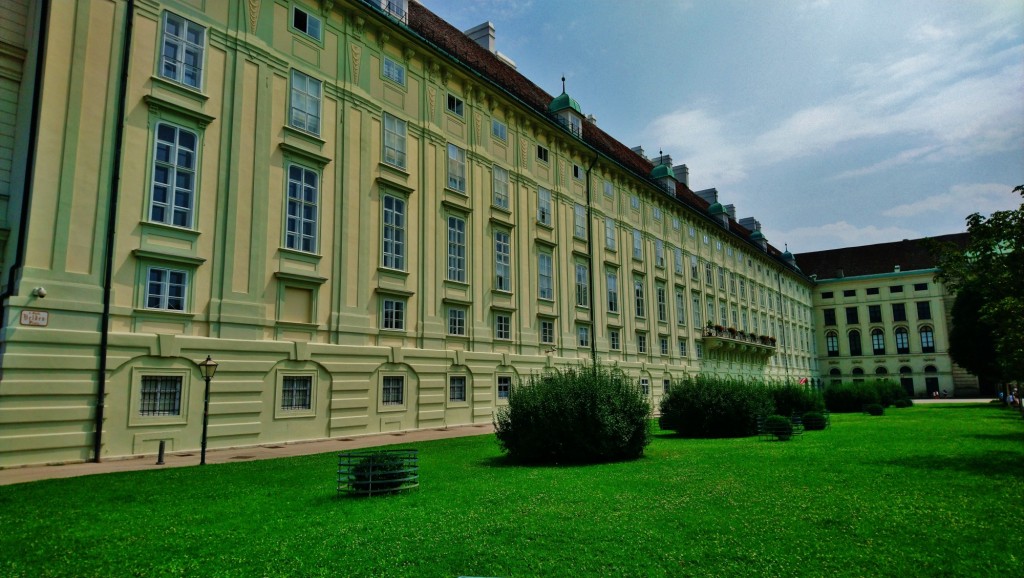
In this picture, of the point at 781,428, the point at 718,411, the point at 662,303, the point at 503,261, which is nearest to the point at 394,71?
the point at 503,261

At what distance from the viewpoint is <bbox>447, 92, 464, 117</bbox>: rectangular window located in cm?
2909

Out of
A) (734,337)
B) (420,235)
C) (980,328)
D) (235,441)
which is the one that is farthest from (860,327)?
(235,441)

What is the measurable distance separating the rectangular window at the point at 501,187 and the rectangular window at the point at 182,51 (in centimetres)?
1492

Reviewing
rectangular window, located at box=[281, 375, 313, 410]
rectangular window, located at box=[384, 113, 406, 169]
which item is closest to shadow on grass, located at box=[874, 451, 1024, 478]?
rectangular window, located at box=[281, 375, 313, 410]

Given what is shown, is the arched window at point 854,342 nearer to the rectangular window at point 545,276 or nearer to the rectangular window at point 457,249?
the rectangular window at point 545,276

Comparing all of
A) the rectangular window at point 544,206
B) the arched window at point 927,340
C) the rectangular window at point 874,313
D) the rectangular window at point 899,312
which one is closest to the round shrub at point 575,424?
the rectangular window at point 544,206

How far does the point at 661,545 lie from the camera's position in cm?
796

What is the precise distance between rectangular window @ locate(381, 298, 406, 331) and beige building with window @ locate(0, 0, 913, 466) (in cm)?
9

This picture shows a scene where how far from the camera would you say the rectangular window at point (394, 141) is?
25.4 m

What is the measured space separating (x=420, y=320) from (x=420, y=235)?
11.9 feet

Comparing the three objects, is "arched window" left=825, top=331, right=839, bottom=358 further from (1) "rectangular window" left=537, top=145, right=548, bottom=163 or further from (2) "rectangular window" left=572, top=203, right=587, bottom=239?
(1) "rectangular window" left=537, top=145, right=548, bottom=163

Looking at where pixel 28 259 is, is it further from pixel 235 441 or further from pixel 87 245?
pixel 235 441

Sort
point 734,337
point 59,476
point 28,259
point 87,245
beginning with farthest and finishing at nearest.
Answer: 1. point 734,337
2. point 87,245
3. point 28,259
4. point 59,476

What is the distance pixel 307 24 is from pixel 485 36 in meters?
17.8
